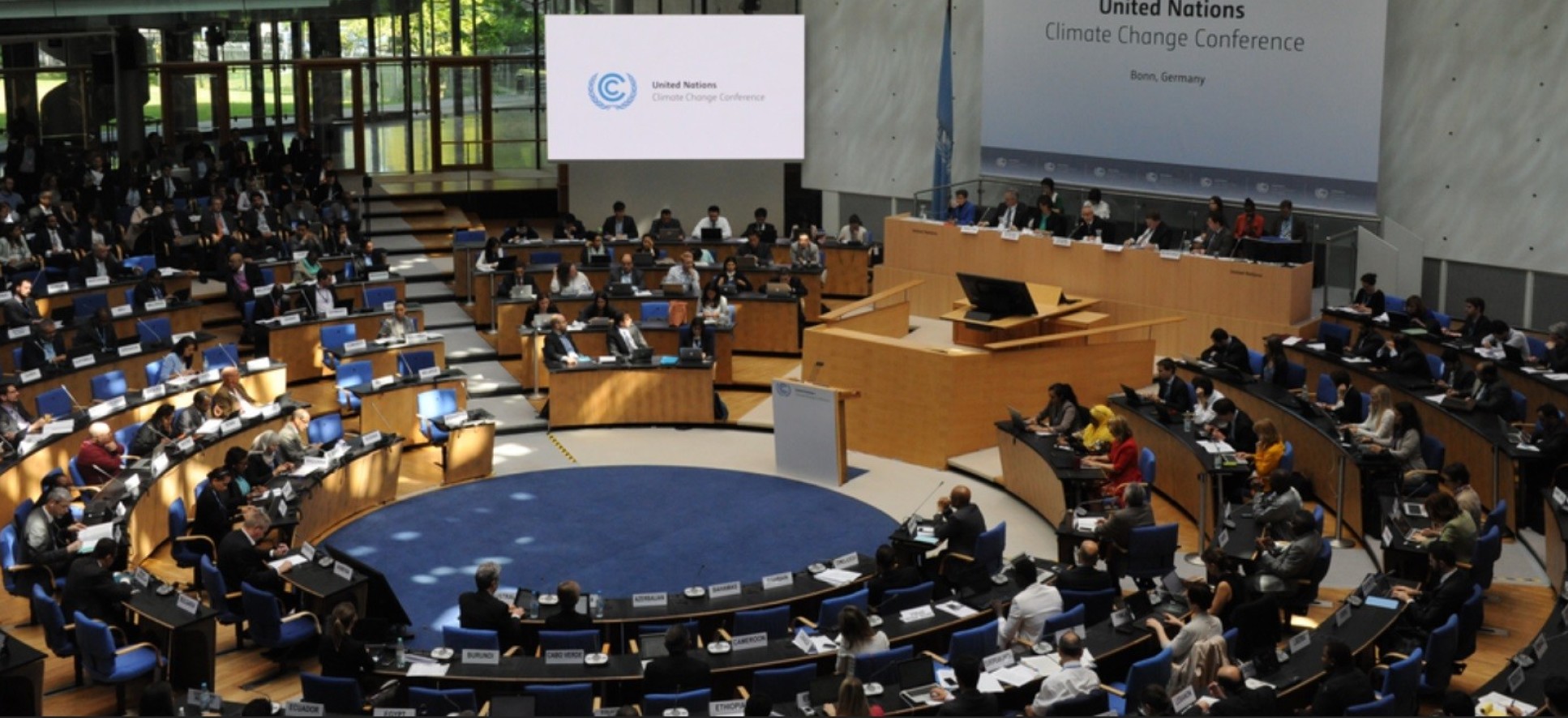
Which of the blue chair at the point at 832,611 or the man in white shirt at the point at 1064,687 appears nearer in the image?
the man in white shirt at the point at 1064,687

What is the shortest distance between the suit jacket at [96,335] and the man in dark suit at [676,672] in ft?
32.1

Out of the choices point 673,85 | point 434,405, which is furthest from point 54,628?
point 673,85

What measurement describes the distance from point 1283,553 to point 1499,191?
945 centimetres

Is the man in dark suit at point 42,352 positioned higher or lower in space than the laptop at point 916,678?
higher

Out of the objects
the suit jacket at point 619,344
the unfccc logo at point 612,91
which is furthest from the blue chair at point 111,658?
the unfccc logo at point 612,91

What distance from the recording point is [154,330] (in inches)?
704

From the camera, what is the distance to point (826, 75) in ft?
83.7

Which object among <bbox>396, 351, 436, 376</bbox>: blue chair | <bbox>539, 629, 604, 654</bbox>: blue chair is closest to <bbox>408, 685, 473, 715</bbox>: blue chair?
<bbox>539, 629, 604, 654</bbox>: blue chair

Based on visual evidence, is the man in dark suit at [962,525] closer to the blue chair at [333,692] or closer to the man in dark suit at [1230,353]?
the blue chair at [333,692]

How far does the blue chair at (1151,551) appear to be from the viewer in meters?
12.2

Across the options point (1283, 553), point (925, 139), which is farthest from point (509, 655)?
point (925, 139)

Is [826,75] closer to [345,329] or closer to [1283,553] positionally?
[345,329]

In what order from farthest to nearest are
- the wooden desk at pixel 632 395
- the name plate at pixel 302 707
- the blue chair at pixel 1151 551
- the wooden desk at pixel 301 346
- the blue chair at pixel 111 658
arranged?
the wooden desk at pixel 301 346, the wooden desk at pixel 632 395, the blue chair at pixel 1151 551, the blue chair at pixel 111 658, the name plate at pixel 302 707

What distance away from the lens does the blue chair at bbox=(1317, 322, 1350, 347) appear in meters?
17.0
